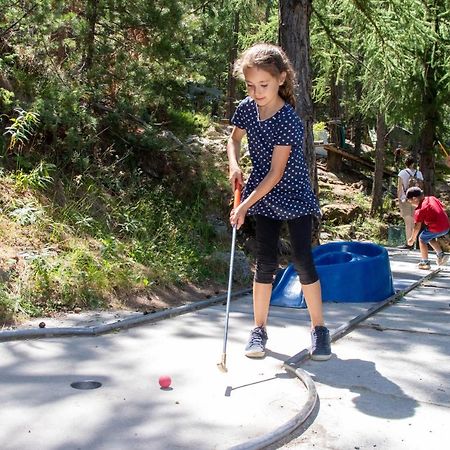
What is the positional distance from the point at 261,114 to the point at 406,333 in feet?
6.39

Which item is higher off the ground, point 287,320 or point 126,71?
point 126,71

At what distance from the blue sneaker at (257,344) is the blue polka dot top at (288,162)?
28.0 inches

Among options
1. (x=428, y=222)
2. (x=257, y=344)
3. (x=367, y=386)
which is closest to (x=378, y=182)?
(x=428, y=222)

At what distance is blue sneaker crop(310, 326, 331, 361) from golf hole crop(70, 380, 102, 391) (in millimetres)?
1311

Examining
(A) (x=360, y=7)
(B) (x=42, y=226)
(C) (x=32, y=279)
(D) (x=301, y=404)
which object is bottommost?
(D) (x=301, y=404)

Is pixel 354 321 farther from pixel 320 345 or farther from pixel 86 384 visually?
pixel 86 384

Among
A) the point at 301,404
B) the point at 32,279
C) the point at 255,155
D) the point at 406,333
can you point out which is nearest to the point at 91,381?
the point at 301,404

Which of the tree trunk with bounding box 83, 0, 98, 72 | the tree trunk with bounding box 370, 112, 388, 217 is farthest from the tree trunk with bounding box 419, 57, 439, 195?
the tree trunk with bounding box 83, 0, 98, 72

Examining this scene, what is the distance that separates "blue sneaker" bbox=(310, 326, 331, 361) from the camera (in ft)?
12.7

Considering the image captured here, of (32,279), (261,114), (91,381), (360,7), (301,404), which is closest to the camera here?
(301,404)

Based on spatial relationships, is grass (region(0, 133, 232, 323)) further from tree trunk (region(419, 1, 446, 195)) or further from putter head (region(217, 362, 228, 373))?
tree trunk (region(419, 1, 446, 195))

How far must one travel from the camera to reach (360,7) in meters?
7.89

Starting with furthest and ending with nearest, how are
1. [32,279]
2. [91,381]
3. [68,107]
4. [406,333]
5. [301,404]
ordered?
[68,107] → [32,279] → [406,333] → [91,381] → [301,404]

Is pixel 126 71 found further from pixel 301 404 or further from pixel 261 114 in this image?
pixel 301 404
